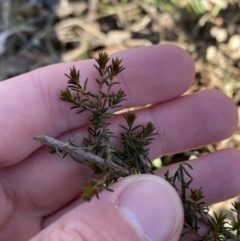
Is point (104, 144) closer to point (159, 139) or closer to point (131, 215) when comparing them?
point (131, 215)

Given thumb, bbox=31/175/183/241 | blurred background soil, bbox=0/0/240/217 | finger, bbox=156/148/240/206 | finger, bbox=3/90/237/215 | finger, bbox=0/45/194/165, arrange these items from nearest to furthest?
thumb, bbox=31/175/183/241 → finger, bbox=0/45/194/165 → finger, bbox=3/90/237/215 → finger, bbox=156/148/240/206 → blurred background soil, bbox=0/0/240/217

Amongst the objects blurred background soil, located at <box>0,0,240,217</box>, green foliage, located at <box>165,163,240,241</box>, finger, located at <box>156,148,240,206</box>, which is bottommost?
finger, located at <box>156,148,240,206</box>

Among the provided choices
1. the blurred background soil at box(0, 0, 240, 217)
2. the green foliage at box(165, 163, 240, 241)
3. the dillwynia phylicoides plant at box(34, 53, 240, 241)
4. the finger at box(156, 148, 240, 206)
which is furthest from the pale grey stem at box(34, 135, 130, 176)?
the blurred background soil at box(0, 0, 240, 217)

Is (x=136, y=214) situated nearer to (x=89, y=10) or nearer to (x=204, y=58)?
(x=204, y=58)

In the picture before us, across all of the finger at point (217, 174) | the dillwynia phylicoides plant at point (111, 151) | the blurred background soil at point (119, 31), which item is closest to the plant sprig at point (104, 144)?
the dillwynia phylicoides plant at point (111, 151)

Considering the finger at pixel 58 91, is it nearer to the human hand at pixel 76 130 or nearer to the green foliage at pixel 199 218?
the human hand at pixel 76 130

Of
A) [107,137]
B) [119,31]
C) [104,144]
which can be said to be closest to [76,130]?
[104,144]

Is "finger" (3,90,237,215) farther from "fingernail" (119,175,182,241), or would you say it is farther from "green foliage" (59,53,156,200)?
"fingernail" (119,175,182,241)

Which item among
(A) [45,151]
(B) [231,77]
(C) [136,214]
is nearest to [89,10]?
(B) [231,77]
